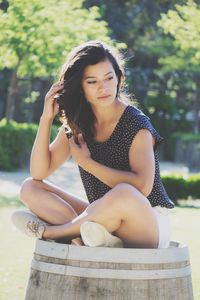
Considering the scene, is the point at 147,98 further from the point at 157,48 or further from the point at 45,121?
the point at 45,121

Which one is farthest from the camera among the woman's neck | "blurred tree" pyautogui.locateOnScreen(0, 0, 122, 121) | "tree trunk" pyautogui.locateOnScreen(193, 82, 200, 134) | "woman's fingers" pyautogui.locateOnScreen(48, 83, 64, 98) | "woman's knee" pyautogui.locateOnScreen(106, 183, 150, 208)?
"tree trunk" pyautogui.locateOnScreen(193, 82, 200, 134)

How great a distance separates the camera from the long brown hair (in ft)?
12.9

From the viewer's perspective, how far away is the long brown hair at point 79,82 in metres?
3.93

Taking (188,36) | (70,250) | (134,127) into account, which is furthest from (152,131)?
(188,36)

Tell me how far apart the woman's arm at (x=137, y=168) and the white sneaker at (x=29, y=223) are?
348 millimetres

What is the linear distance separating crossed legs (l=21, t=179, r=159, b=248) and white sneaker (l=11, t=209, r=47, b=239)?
0.04 m

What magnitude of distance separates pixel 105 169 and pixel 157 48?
2763 centimetres

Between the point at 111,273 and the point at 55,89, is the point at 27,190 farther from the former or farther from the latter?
the point at 111,273

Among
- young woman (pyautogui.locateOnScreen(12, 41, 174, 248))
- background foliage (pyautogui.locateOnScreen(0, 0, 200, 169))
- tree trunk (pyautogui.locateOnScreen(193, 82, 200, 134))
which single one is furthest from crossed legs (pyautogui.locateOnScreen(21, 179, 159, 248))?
tree trunk (pyautogui.locateOnScreen(193, 82, 200, 134))

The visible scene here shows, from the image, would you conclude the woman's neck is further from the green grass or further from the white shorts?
the green grass

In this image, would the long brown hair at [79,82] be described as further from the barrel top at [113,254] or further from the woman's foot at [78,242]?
the barrel top at [113,254]

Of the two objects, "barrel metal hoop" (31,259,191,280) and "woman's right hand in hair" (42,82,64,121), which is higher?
"woman's right hand in hair" (42,82,64,121)

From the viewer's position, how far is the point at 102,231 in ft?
11.6

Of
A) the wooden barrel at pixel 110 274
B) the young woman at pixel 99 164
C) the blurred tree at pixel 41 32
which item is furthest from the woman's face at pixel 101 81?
the blurred tree at pixel 41 32
